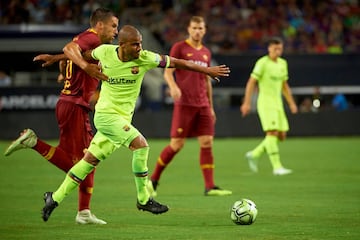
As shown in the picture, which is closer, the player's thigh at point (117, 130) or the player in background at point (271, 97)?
the player's thigh at point (117, 130)

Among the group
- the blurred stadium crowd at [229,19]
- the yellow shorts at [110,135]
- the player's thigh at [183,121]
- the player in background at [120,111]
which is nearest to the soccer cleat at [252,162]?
the player's thigh at [183,121]

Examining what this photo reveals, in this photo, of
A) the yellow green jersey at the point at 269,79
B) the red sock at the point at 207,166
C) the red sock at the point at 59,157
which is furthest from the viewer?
the yellow green jersey at the point at 269,79

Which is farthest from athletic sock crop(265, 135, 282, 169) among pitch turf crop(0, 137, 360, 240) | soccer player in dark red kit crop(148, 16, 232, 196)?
soccer player in dark red kit crop(148, 16, 232, 196)

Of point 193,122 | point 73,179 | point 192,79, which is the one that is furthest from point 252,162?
point 73,179

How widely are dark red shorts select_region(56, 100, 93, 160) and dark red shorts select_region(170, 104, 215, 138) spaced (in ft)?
11.9

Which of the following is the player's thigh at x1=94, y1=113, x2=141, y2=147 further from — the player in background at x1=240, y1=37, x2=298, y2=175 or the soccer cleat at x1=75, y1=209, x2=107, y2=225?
the player in background at x1=240, y1=37, x2=298, y2=175

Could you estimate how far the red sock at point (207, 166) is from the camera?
1444 cm

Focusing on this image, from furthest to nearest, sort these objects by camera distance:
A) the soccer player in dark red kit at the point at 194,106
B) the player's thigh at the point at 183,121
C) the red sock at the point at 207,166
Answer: the player's thigh at the point at 183,121 → the soccer player in dark red kit at the point at 194,106 → the red sock at the point at 207,166

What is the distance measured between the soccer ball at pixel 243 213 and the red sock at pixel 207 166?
373 cm

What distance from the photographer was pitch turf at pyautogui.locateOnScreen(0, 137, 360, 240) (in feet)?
32.8

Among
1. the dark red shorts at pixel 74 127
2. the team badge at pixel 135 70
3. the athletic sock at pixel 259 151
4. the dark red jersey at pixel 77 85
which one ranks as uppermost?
the team badge at pixel 135 70

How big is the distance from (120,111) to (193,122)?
409cm

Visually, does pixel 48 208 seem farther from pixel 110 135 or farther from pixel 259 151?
pixel 259 151

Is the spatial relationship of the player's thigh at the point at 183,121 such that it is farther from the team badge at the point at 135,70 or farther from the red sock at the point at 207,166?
the team badge at the point at 135,70
